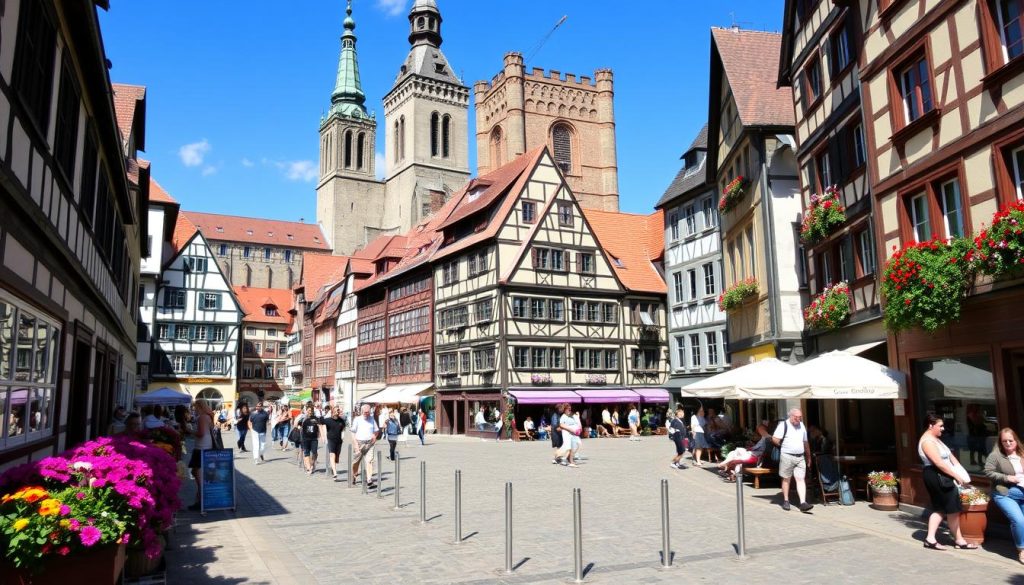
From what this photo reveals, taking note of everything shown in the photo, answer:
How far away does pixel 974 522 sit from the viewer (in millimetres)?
9703

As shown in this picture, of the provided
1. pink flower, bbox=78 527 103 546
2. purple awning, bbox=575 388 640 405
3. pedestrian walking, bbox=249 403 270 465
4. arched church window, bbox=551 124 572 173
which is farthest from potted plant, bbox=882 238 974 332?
arched church window, bbox=551 124 572 173

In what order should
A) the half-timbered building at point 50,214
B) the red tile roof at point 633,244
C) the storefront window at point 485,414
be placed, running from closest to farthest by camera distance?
the half-timbered building at point 50,214 < the storefront window at point 485,414 < the red tile roof at point 633,244

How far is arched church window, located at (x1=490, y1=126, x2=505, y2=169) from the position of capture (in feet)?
243

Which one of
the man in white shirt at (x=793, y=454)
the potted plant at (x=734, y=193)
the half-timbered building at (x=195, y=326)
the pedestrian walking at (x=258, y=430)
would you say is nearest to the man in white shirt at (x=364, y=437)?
the pedestrian walking at (x=258, y=430)

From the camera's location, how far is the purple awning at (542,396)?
3625 centimetres

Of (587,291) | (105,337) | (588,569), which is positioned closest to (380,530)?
(588,569)

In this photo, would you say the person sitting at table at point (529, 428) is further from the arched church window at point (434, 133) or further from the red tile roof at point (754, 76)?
the arched church window at point (434, 133)

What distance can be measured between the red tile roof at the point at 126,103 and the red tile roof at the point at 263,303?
62.0 meters

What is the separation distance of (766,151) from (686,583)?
15762mm

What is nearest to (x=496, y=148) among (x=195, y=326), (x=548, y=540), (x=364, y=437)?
(x=195, y=326)

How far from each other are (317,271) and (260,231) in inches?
1384

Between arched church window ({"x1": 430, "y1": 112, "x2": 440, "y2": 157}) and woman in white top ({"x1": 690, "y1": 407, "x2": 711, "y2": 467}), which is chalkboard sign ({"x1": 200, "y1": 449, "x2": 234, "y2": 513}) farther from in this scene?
arched church window ({"x1": 430, "y1": 112, "x2": 440, "y2": 157})

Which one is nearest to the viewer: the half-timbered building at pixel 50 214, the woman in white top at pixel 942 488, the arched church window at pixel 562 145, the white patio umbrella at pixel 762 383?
the half-timbered building at pixel 50 214

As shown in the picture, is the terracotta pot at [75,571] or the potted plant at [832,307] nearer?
the terracotta pot at [75,571]
